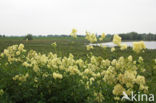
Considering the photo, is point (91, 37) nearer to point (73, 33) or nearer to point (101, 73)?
point (73, 33)

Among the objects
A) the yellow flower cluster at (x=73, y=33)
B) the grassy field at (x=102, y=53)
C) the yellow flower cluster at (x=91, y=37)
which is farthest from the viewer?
the grassy field at (x=102, y=53)

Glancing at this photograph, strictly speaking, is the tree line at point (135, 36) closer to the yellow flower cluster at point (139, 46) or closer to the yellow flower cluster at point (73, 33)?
the yellow flower cluster at point (73, 33)

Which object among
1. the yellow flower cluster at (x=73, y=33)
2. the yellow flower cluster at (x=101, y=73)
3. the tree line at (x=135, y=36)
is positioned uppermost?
the yellow flower cluster at (x=73, y=33)

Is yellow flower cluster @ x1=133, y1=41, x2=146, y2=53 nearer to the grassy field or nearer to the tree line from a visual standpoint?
the grassy field

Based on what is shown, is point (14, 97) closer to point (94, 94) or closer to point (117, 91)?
point (94, 94)

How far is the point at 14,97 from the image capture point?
11.5 ft

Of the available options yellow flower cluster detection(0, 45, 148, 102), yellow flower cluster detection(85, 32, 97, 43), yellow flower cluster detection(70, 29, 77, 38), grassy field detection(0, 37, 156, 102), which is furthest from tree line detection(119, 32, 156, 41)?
yellow flower cluster detection(0, 45, 148, 102)

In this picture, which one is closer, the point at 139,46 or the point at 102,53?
the point at 139,46

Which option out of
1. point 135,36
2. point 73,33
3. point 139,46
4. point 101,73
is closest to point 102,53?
point 73,33

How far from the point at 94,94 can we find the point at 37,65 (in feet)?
4.65

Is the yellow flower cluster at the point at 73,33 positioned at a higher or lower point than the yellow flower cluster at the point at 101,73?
higher

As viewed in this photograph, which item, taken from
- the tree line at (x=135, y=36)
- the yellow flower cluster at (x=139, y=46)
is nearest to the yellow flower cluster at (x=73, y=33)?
the yellow flower cluster at (x=139, y=46)

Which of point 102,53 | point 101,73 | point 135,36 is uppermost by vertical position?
point 101,73

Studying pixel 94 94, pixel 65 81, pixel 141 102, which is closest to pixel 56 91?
pixel 65 81
